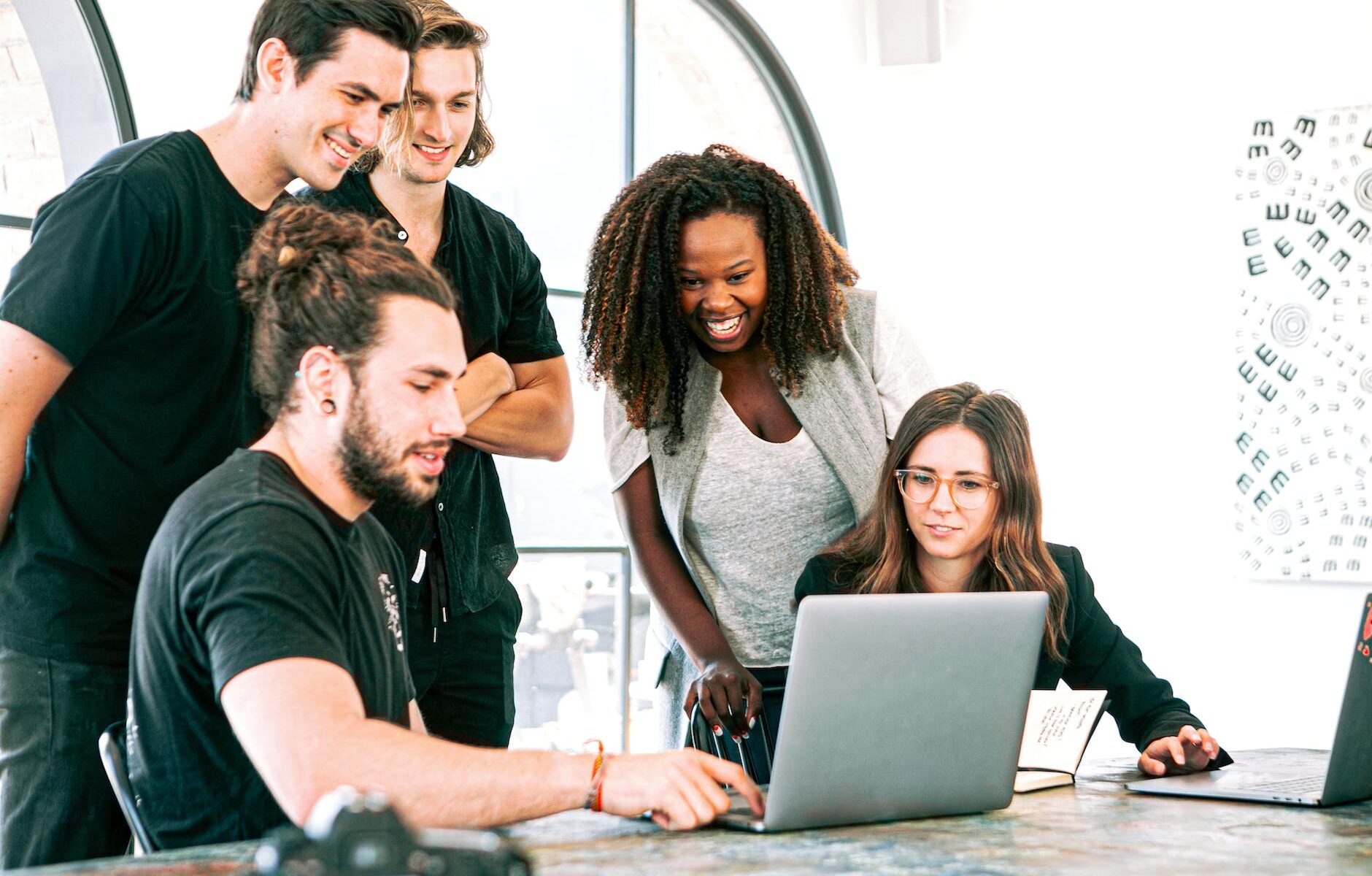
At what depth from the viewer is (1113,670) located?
211 cm

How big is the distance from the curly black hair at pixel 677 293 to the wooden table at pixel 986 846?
2.98 ft

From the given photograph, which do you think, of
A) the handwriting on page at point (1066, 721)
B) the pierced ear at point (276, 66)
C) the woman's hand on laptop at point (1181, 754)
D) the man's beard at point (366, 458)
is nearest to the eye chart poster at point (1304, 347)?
the woman's hand on laptop at point (1181, 754)

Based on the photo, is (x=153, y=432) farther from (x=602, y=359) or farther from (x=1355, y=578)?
(x=1355, y=578)

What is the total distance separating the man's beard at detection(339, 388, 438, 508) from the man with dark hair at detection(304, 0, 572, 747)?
54cm

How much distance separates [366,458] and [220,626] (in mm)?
230

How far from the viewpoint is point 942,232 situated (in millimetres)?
4371

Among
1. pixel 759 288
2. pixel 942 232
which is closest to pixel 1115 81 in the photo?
pixel 942 232

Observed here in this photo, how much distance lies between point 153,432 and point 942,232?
3116 mm

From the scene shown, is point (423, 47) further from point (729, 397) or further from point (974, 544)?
point (974, 544)

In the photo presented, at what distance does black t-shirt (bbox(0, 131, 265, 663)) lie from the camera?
1597mm

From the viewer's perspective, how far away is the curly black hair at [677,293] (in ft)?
7.34

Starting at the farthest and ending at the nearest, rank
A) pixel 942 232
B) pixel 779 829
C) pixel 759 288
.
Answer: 1. pixel 942 232
2. pixel 759 288
3. pixel 779 829

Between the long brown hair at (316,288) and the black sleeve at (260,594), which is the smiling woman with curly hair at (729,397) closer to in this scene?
the long brown hair at (316,288)

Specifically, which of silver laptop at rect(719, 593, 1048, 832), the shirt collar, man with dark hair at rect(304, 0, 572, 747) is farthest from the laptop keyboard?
the shirt collar
